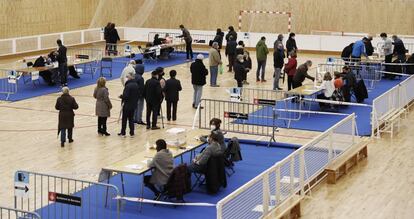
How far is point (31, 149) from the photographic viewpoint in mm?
17594

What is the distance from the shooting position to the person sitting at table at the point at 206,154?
13828 millimetres

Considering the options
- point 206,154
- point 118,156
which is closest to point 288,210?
point 206,154

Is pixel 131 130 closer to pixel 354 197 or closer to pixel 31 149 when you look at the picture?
pixel 31 149

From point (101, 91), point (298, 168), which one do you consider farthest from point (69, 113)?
point (298, 168)

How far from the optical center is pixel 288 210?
12672 millimetres

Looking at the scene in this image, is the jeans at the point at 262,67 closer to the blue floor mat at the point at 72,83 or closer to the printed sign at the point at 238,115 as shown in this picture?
the blue floor mat at the point at 72,83

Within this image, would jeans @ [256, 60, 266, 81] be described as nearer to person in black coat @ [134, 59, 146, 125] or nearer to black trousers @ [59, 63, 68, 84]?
black trousers @ [59, 63, 68, 84]

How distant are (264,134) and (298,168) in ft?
16.6

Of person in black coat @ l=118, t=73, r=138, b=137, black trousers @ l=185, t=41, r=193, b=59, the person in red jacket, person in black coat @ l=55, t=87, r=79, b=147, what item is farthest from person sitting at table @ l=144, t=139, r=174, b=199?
black trousers @ l=185, t=41, r=193, b=59

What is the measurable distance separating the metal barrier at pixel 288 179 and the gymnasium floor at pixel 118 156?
1.53ft

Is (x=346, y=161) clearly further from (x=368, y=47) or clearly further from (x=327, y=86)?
(x=368, y=47)

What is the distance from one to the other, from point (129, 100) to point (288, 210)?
6901mm

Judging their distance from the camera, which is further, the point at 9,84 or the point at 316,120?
the point at 9,84

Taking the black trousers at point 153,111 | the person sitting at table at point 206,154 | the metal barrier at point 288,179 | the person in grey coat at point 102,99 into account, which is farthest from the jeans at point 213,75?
the person sitting at table at point 206,154
